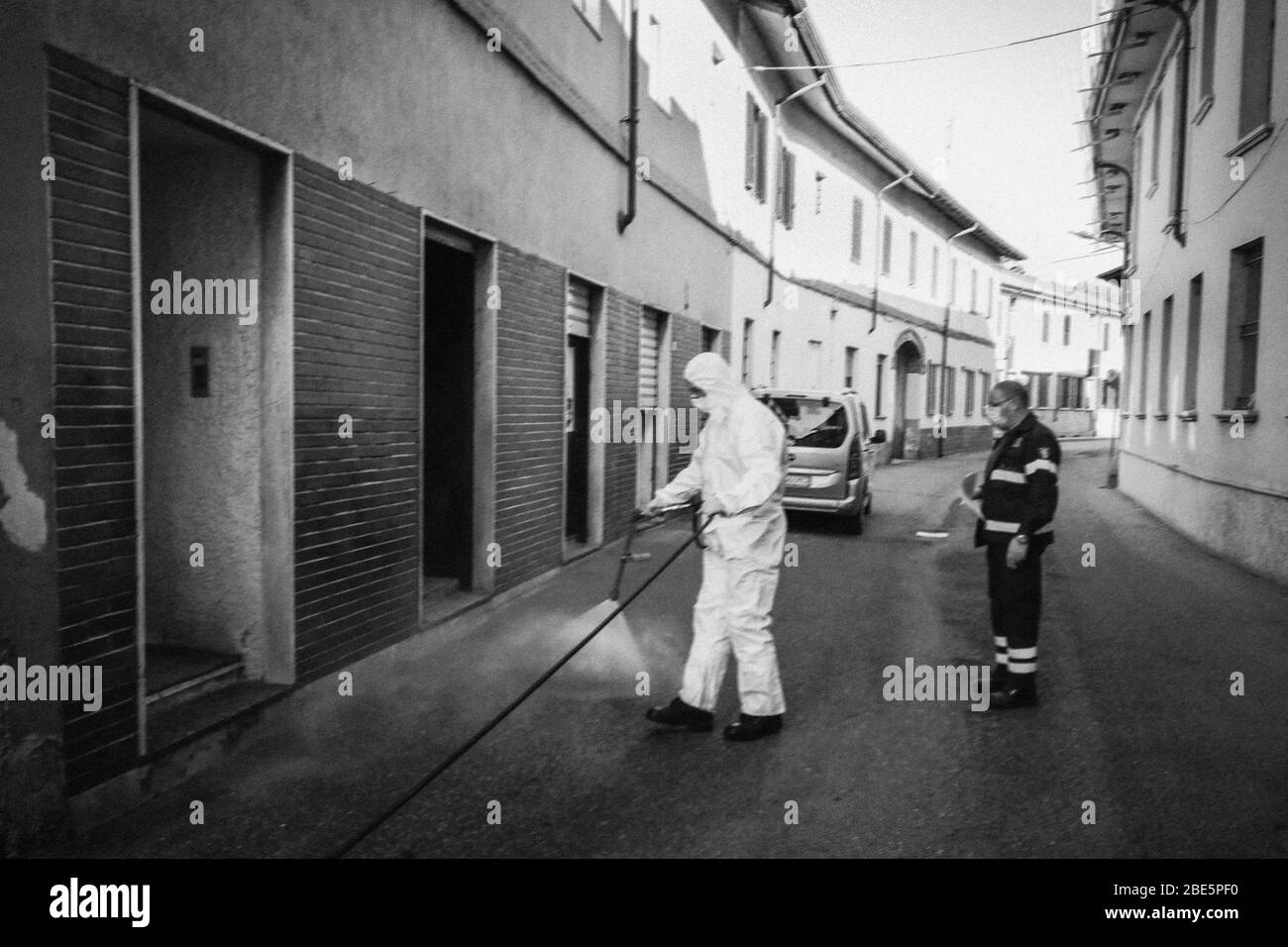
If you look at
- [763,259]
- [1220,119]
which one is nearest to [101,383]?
[1220,119]

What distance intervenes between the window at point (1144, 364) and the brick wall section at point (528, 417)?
12.4 meters

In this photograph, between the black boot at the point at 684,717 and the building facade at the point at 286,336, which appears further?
the black boot at the point at 684,717

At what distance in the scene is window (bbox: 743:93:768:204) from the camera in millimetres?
18422

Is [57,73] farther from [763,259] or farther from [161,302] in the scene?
[763,259]

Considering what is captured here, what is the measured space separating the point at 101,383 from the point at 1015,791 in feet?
13.7

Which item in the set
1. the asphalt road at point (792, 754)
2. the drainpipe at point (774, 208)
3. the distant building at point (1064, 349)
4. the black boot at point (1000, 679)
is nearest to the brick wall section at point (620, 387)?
the asphalt road at point (792, 754)

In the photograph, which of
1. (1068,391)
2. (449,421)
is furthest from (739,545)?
(1068,391)

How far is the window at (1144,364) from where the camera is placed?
61.9ft

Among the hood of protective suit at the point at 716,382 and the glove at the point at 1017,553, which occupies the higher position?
the hood of protective suit at the point at 716,382

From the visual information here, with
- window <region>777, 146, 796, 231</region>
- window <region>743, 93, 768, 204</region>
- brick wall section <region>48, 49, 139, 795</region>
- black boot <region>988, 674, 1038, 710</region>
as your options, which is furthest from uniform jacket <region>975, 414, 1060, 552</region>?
window <region>777, 146, 796, 231</region>

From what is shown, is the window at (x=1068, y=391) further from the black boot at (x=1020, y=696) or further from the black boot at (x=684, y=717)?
the black boot at (x=684, y=717)

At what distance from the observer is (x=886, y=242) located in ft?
95.2

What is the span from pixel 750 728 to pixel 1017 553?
1.83m

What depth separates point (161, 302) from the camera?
5.73 meters
